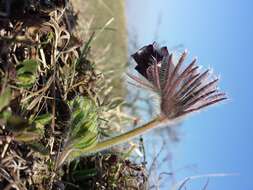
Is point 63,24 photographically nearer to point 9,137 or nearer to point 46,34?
point 46,34

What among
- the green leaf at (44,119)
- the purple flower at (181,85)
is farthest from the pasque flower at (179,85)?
the green leaf at (44,119)

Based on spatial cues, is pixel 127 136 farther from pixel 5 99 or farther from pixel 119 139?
pixel 5 99

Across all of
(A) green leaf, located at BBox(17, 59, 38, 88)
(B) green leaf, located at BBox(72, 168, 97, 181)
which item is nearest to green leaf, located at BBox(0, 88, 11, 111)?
(A) green leaf, located at BBox(17, 59, 38, 88)

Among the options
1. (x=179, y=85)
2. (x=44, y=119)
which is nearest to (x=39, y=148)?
(x=44, y=119)

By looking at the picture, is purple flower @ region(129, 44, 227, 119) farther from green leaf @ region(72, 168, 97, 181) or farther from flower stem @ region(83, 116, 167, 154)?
green leaf @ region(72, 168, 97, 181)

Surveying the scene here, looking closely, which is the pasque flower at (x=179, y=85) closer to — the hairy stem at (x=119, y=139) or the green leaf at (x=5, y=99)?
the hairy stem at (x=119, y=139)

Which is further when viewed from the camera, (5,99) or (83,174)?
(83,174)
